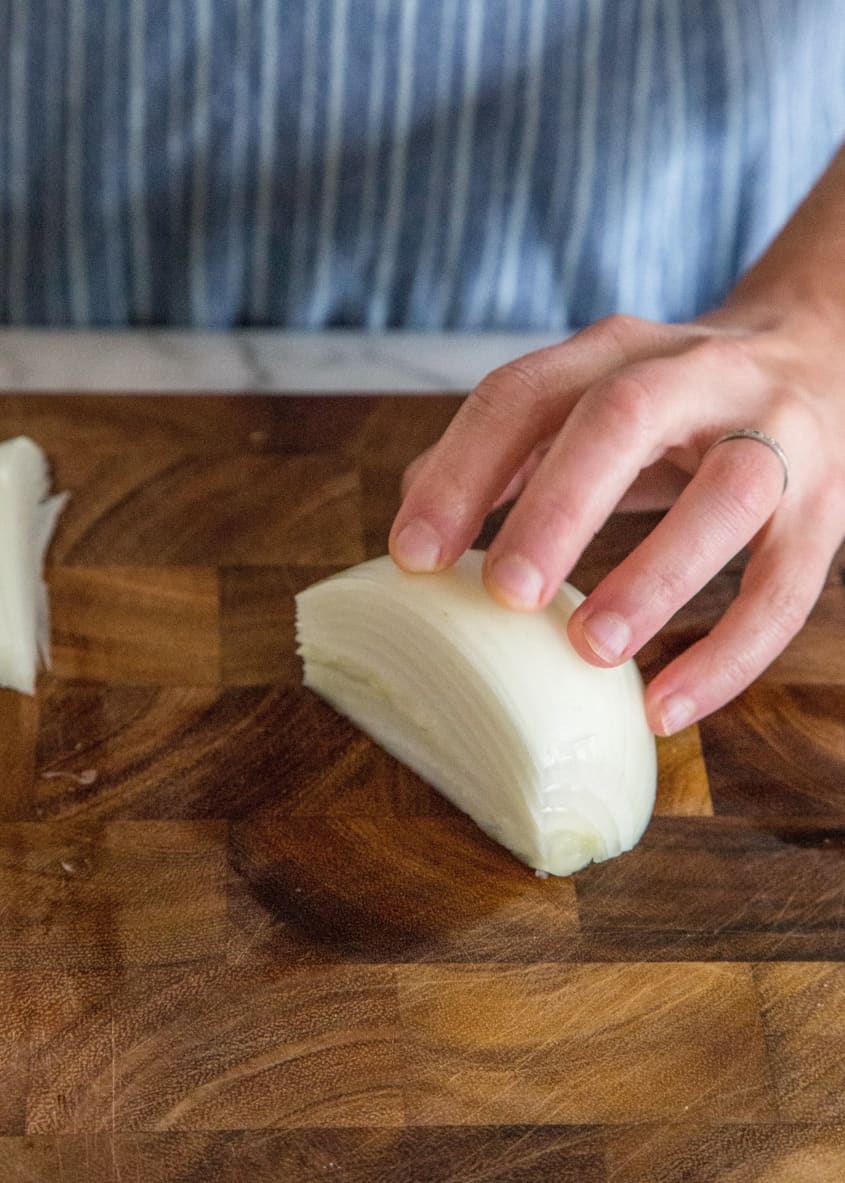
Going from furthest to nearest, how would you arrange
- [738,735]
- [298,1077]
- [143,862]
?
[738,735], [143,862], [298,1077]

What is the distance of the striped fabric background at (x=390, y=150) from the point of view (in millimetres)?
1346

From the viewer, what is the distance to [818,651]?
3.86 feet

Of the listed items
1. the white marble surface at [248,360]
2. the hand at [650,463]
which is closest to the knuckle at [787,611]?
the hand at [650,463]

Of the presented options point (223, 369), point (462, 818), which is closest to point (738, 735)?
point (462, 818)

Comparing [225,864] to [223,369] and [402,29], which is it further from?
[402,29]

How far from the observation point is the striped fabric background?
135cm

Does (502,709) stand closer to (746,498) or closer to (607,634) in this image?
(607,634)

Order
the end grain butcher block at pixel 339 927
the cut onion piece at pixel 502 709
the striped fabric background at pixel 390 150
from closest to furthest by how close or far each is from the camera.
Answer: the end grain butcher block at pixel 339 927 < the cut onion piece at pixel 502 709 < the striped fabric background at pixel 390 150

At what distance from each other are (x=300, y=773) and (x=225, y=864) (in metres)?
0.10

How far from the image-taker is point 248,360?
141 cm

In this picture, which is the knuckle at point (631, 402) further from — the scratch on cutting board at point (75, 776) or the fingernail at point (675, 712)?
the scratch on cutting board at point (75, 776)

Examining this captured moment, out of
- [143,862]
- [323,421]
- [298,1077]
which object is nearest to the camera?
[298,1077]

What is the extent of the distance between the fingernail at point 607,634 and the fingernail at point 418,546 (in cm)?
12

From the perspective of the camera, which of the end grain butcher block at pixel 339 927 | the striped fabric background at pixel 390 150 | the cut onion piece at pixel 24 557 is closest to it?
the end grain butcher block at pixel 339 927
